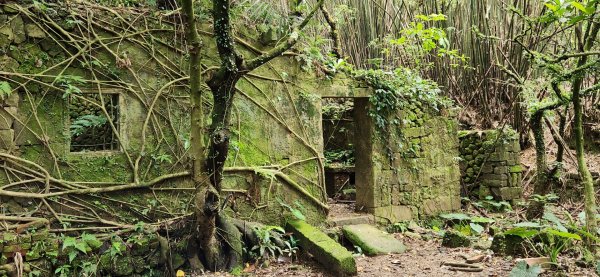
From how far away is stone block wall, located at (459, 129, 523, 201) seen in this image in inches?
311

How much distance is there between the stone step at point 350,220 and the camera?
5875 mm

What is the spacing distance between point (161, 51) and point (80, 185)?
5.56ft

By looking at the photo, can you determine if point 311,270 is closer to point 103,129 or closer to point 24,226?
A: point 24,226

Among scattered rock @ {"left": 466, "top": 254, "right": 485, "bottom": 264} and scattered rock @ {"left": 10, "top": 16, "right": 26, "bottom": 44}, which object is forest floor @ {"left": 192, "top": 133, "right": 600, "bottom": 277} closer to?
scattered rock @ {"left": 466, "top": 254, "right": 485, "bottom": 264}

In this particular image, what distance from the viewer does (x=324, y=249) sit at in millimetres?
4648

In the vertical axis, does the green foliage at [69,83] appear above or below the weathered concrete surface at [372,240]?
above

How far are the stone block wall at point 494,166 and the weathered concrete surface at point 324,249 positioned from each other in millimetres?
3933

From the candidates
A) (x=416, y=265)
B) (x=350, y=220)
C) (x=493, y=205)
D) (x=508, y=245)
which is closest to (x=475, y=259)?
(x=508, y=245)

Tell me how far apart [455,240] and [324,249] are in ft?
6.12

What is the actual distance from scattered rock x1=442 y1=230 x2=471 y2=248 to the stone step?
40.4 inches

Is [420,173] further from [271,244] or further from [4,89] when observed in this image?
[4,89]

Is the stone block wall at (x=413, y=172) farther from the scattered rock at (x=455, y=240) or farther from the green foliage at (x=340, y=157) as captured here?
the green foliage at (x=340, y=157)

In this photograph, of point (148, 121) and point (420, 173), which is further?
point (420, 173)

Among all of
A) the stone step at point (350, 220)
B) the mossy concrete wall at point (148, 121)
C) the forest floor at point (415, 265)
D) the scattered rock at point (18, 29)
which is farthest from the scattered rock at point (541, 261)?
the scattered rock at point (18, 29)
